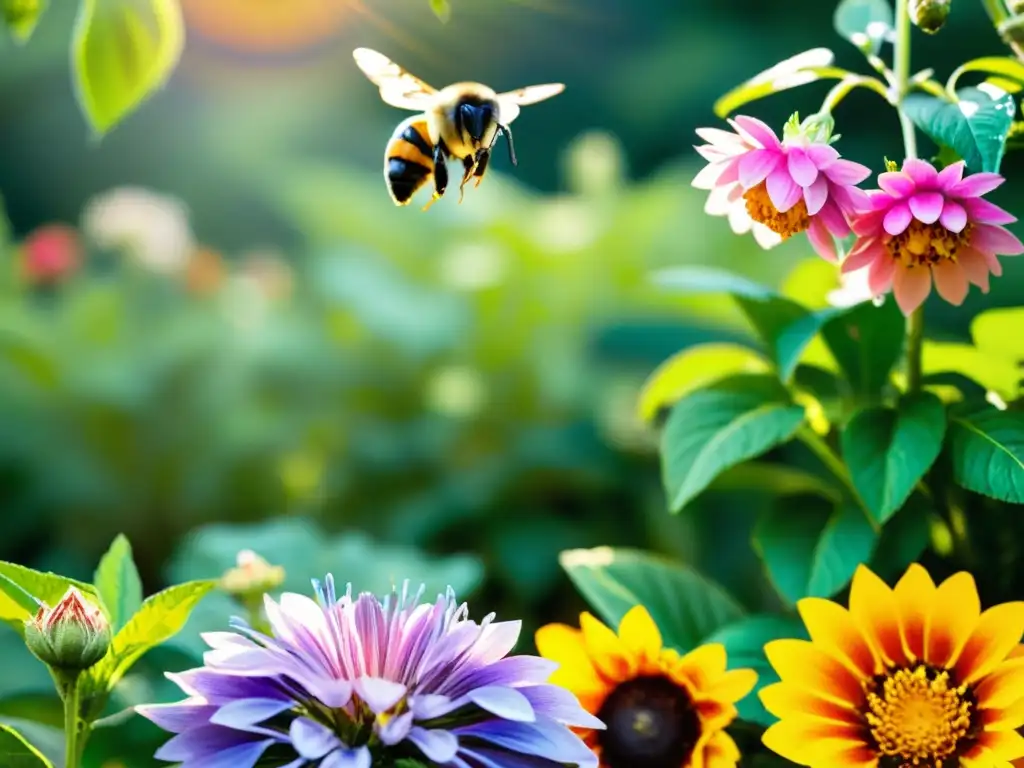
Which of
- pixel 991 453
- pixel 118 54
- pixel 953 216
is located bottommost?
pixel 991 453

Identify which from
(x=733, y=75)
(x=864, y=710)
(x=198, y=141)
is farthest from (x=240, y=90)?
(x=864, y=710)

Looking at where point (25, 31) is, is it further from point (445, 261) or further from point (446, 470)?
point (445, 261)

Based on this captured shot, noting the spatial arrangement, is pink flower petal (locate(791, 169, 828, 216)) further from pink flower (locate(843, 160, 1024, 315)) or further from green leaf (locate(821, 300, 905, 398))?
green leaf (locate(821, 300, 905, 398))

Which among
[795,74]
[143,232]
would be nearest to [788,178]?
[795,74]

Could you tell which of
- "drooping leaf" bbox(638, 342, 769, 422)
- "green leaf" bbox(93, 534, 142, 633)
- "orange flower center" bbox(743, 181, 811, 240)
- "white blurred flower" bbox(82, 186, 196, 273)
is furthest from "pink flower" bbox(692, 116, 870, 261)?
"white blurred flower" bbox(82, 186, 196, 273)

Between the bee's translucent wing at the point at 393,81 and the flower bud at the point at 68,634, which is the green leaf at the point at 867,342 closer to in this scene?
the bee's translucent wing at the point at 393,81

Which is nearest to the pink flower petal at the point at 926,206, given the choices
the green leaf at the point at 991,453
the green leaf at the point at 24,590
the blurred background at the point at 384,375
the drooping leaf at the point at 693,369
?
the green leaf at the point at 991,453

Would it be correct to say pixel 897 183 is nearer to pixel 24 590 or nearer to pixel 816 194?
pixel 816 194
